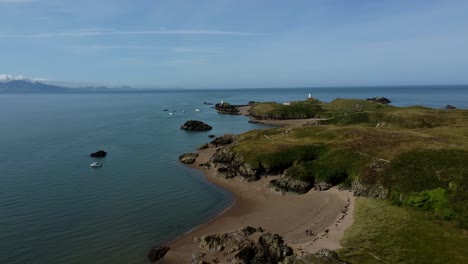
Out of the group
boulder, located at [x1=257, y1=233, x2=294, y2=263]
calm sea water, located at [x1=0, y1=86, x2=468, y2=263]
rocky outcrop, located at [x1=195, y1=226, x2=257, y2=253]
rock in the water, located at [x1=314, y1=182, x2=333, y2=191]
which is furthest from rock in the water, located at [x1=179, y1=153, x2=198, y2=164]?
boulder, located at [x1=257, y1=233, x2=294, y2=263]

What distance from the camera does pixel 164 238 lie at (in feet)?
157

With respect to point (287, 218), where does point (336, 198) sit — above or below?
above

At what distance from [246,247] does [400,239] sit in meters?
17.4

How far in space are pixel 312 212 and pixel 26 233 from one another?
1512 inches

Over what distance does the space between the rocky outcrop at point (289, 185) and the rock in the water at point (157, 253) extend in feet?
88.7

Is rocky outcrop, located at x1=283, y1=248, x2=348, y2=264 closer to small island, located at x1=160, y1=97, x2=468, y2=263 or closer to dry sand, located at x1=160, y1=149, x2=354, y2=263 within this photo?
small island, located at x1=160, y1=97, x2=468, y2=263

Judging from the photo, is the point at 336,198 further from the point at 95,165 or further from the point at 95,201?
the point at 95,165

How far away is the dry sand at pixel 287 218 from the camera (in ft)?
145

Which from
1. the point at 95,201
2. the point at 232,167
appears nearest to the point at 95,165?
the point at 95,201

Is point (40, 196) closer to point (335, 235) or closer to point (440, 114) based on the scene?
point (335, 235)

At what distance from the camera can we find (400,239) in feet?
139

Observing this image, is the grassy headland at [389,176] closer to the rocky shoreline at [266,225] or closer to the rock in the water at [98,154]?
the rocky shoreline at [266,225]

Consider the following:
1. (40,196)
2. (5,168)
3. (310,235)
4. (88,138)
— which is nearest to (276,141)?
(310,235)

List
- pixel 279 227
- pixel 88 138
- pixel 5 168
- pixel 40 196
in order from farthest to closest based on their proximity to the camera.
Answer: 1. pixel 88 138
2. pixel 5 168
3. pixel 40 196
4. pixel 279 227
